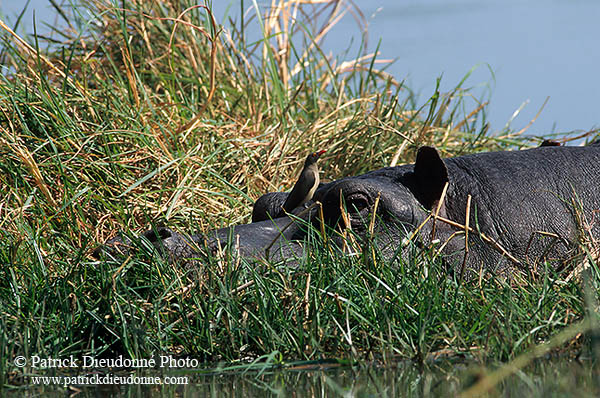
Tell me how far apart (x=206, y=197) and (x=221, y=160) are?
0.54 m

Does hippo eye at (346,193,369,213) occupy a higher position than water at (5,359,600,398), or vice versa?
hippo eye at (346,193,369,213)

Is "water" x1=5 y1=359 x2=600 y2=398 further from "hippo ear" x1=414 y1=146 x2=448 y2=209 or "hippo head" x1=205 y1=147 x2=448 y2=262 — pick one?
"hippo ear" x1=414 y1=146 x2=448 y2=209

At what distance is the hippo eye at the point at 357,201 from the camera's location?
337cm

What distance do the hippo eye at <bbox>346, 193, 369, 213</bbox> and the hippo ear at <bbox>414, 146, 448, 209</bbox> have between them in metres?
0.29

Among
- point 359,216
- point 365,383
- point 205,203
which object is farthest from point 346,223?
point 205,203

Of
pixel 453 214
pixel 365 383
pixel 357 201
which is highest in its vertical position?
pixel 357 201

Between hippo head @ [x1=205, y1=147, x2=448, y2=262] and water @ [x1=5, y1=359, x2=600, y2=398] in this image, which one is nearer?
water @ [x1=5, y1=359, x2=600, y2=398]

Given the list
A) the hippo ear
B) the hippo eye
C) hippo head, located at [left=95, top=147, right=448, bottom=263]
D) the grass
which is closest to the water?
the grass

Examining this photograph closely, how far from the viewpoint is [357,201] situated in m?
3.38

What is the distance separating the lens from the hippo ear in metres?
3.46

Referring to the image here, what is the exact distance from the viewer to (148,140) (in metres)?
5.13

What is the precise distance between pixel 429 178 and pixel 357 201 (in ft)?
1.23

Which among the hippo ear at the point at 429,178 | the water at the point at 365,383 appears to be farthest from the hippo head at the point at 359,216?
the water at the point at 365,383

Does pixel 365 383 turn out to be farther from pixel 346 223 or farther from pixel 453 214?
pixel 453 214
